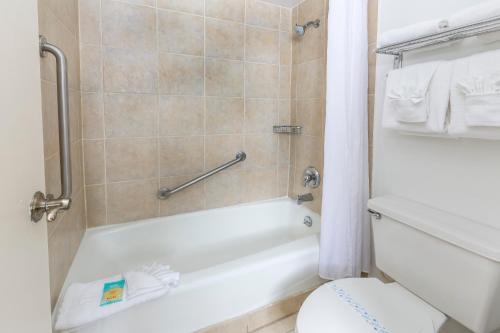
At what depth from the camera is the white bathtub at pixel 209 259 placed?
118 cm

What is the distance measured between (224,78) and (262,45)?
0.42 metres

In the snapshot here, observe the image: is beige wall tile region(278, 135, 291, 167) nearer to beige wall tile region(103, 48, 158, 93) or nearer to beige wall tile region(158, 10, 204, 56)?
beige wall tile region(158, 10, 204, 56)

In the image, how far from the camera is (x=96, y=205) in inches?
68.1

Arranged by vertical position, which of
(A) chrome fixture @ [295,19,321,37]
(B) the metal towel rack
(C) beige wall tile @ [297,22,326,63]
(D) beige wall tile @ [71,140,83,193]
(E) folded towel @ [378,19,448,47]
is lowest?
(D) beige wall tile @ [71,140,83,193]

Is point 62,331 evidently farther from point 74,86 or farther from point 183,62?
point 183,62

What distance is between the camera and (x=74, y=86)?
58.1 inches

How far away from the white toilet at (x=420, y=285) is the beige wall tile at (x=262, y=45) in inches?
55.4

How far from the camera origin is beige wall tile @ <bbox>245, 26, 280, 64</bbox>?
2.05m

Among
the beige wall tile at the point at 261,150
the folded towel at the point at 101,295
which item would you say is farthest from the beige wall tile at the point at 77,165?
the beige wall tile at the point at 261,150

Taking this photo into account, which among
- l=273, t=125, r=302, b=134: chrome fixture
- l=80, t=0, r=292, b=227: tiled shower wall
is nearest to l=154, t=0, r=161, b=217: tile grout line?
l=80, t=0, r=292, b=227: tiled shower wall

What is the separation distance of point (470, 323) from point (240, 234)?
150cm

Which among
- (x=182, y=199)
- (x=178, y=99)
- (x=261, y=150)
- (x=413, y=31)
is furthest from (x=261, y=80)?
(x=413, y=31)

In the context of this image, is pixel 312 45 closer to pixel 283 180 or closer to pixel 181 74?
pixel 181 74

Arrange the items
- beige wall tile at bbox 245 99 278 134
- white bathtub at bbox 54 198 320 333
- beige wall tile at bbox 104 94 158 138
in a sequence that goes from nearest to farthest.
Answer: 1. white bathtub at bbox 54 198 320 333
2. beige wall tile at bbox 104 94 158 138
3. beige wall tile at bbox 245 99 278 134
